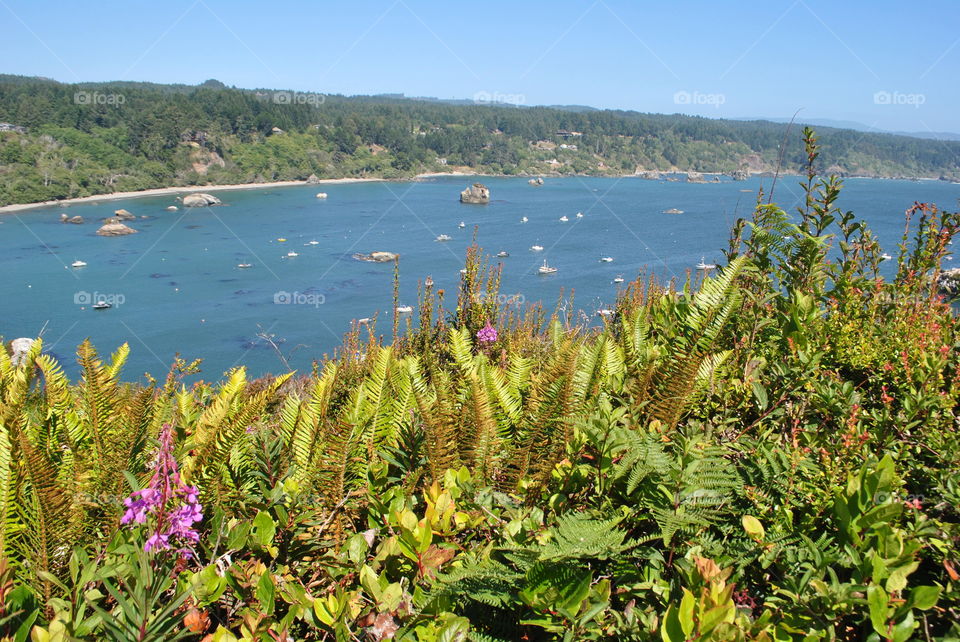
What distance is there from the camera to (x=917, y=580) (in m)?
1.50

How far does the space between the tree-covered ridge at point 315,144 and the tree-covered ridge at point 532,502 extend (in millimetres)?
62164

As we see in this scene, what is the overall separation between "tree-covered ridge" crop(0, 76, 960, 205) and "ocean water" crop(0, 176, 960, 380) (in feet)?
30.3

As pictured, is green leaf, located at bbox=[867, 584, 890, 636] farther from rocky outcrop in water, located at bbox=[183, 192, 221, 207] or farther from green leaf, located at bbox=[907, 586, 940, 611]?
rocky outcrop in water, located at bbox=[183, 192, 221, 207]

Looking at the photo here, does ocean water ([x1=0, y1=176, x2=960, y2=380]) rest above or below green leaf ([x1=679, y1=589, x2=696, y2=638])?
below

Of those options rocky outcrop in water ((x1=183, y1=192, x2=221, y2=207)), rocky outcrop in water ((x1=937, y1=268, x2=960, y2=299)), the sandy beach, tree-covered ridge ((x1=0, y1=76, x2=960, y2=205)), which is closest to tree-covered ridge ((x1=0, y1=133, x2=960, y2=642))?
rocky outcrop in water ((x1=937, y1=268, x2=960, y2=299))

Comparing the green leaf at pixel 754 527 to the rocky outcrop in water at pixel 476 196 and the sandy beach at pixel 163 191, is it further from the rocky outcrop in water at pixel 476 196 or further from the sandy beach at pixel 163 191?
the sandy beach at pixel 163 191

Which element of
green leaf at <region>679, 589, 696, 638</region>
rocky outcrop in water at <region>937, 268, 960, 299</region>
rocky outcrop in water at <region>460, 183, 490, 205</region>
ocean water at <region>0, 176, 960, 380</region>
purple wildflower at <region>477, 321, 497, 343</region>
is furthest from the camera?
rocky outcrop in water at <region>460, 183, 490, 205</region>

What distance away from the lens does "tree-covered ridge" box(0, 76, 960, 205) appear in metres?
72.9

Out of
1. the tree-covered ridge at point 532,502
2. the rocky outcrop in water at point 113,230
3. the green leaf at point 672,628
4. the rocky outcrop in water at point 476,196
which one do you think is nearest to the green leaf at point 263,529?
the tree-covered ridge at point 532,502

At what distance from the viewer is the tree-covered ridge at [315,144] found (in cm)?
7288

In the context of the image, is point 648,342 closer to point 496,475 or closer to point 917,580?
point 496,475

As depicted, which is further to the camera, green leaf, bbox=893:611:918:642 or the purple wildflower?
the purple wildflower

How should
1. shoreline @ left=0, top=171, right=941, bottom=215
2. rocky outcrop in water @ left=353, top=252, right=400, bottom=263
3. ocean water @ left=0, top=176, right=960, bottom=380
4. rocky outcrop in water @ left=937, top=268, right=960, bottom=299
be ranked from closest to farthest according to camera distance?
1. rocky outcrop in water @ left=937, top=268, right=960, bottom=299
2. ocean water @ left=0, top=176, right=960, bottom=380
3. rocky outcrop in water @ left=353, top=252, right=400, bottom=263
4. shoreline @ left=0, top=171, right=941, bottom=215

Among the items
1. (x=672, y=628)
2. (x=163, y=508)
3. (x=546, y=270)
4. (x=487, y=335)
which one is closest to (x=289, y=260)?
(x=546, y=270)
